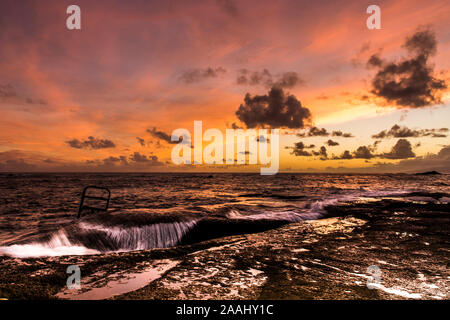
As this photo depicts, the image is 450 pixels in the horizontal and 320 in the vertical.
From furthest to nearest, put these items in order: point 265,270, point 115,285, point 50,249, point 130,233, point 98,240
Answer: point 130,233, point 98,240, point 50,249, point 265,270, point 115,285

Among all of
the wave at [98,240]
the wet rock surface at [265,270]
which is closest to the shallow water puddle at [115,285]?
the wet rock surface at [265,270]

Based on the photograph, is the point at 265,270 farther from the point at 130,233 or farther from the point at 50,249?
the point at 50,249

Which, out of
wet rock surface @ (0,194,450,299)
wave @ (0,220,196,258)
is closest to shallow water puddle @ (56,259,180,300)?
wet rock surface @ (0,194,450,299)

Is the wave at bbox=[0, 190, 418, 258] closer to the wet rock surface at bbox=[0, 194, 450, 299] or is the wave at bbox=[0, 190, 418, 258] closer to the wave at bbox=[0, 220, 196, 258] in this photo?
the wave at bbox=[0, 220, 196, 258]

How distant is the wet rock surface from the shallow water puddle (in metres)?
0.02

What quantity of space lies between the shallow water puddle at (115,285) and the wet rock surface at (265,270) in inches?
0.8

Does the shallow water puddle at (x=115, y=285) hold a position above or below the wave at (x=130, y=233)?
above

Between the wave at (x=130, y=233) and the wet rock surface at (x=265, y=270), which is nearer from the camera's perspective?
the wet rock surface at (x=265, y=270)

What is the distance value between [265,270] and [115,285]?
260cm

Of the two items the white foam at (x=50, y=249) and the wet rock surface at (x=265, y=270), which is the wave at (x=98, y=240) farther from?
the wet rock surface at (x=265, y=270)

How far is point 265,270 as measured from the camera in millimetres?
4551

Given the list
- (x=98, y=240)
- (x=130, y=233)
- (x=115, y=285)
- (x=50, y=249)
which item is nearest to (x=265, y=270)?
(x=115, y=285)

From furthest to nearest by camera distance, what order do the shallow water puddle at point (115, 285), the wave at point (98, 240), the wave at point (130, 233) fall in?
1. the wave at point (130, 233)
2. the wave at point (98, 240)
3. the shallow water puddle at point (115, 285)

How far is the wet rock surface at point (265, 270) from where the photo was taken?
3604mm
